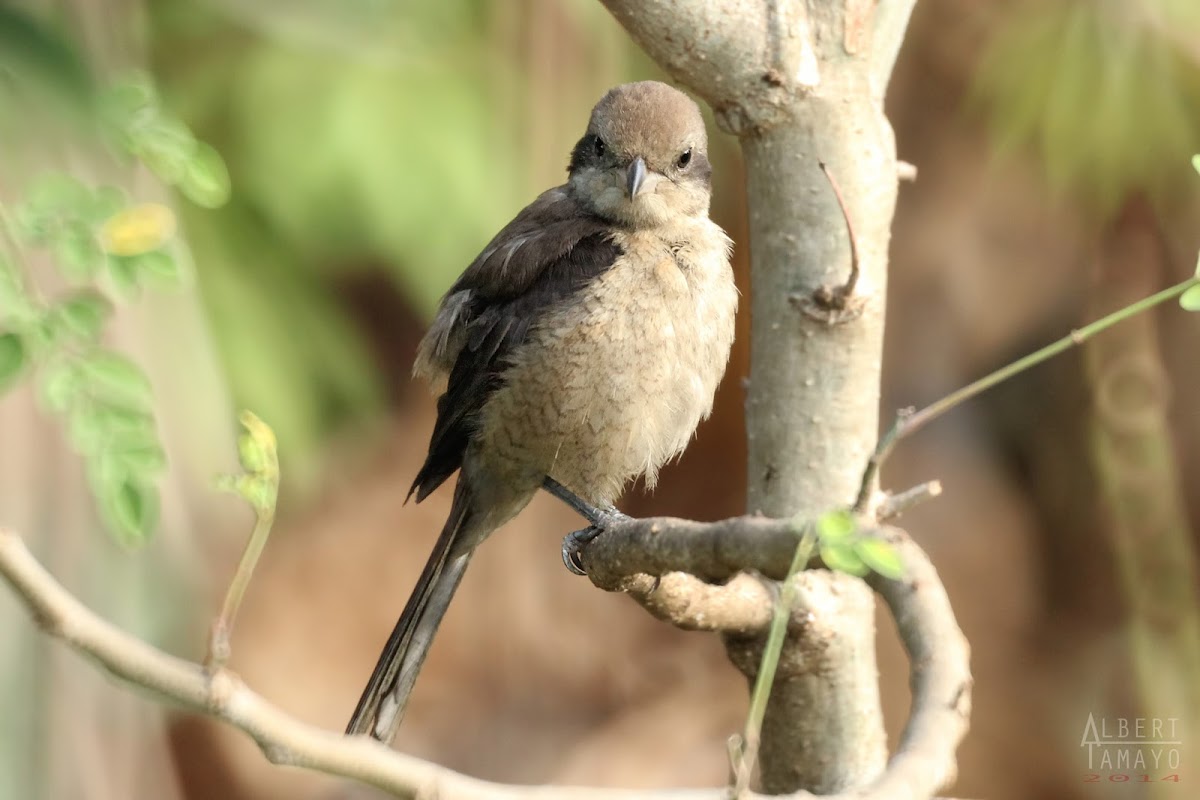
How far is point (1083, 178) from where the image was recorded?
4.45 meters

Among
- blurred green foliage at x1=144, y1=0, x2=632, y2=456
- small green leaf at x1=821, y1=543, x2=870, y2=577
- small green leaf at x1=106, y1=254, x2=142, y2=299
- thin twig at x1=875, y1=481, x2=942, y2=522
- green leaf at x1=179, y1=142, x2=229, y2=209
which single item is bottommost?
small green leaf at x1=821, y1=543, x2=870, y2=577

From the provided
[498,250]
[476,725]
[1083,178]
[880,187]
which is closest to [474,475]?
[498,250]

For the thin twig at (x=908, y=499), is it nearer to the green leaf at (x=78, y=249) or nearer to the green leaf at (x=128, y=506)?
the green leaf at (x=128, y=506)

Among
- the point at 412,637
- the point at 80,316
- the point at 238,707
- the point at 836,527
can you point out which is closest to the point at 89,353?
the point at 80,316

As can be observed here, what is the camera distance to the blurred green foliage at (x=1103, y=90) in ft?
13.1

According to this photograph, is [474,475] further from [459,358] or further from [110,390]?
[110,390]

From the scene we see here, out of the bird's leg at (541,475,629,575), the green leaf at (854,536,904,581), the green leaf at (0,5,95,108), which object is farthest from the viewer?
the bird's leg at (541,475,629,575)

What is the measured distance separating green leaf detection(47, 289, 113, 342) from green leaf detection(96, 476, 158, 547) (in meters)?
0.15

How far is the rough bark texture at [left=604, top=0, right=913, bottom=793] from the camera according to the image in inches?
86.6

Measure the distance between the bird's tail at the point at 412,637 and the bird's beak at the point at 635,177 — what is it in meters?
0.68

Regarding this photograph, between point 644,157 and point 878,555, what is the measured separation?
1.62 metres

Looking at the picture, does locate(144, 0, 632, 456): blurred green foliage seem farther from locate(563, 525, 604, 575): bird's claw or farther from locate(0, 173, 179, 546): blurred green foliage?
locate(0, 173, 179, 546): blurred green foliage

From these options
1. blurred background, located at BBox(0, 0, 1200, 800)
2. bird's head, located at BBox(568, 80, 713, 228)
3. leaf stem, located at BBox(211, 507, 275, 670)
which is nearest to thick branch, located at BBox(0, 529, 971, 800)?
leaf stem, located at BBox(211, 507, 275, 670)

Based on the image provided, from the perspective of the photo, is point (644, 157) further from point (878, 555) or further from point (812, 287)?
point (878, 555)
